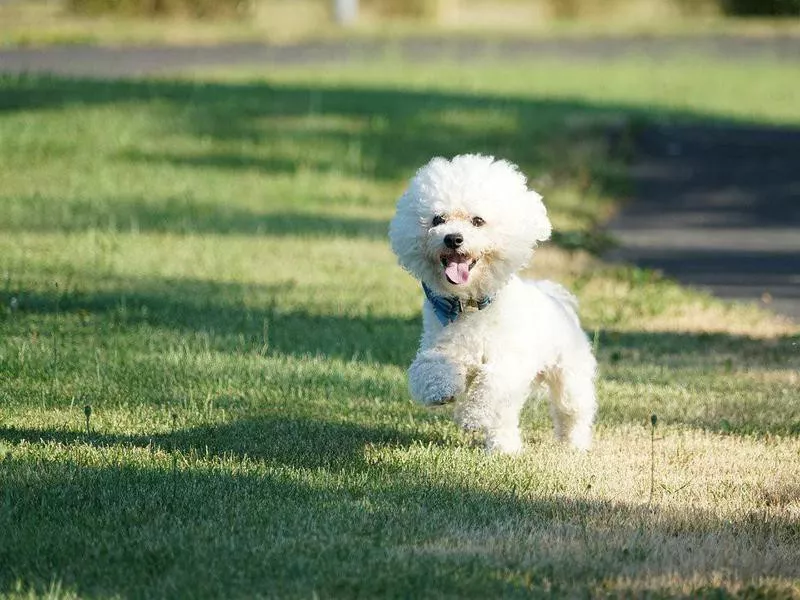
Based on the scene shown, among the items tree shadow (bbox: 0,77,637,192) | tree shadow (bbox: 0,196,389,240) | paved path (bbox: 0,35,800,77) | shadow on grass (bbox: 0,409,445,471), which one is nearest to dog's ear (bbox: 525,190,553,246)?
shadow on grass (bbox: 0,409,445,471)

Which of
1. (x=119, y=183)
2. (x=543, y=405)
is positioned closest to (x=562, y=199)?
(x=119, y=183)

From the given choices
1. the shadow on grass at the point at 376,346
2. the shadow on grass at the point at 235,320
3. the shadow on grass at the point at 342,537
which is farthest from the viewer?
the shadow on grass at the point at 235,320

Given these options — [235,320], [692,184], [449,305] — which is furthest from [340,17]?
[449,305]

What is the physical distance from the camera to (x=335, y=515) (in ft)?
19.2

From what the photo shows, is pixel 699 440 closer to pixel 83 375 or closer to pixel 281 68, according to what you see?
pixel 83 375

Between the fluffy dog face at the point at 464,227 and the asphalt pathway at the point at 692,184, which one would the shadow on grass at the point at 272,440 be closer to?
the fluffy dog face at the point at 464,227

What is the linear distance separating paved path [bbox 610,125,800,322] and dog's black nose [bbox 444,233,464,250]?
5.51m

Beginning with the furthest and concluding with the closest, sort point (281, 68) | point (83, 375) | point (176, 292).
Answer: point (281, 68) < point (176, 292) < point (83, 375)

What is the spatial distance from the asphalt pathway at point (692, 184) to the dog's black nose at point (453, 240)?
5.65 meters

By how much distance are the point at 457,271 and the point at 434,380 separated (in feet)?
1.60

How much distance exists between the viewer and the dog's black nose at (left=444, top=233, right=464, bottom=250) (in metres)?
6.55

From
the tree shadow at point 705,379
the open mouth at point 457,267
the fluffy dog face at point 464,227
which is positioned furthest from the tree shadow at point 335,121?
the open mouth at point 457,267

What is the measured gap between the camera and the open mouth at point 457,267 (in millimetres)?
6629

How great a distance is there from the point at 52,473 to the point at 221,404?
1676mm
